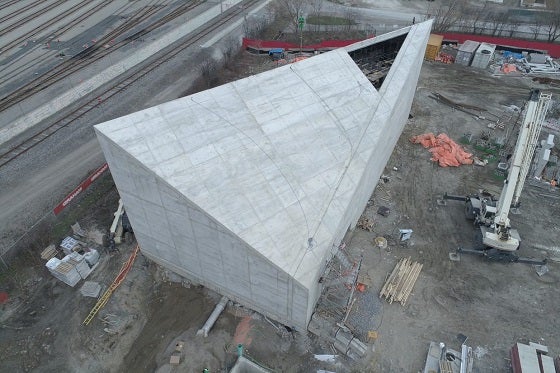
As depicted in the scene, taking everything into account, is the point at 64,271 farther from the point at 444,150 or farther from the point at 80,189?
the point at 444,150

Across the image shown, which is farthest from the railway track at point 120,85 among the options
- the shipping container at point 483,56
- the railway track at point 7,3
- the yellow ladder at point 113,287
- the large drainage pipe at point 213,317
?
the shipping container at point 483,56

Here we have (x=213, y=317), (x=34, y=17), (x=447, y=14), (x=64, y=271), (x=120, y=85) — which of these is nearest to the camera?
(x=213, y=317)

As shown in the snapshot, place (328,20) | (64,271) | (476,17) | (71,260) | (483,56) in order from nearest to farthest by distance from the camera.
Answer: (64,271) → (71,260) → (483,56) → (476,17) → (328,20)

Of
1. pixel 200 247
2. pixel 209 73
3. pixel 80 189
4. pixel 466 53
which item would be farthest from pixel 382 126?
pixel 466 53

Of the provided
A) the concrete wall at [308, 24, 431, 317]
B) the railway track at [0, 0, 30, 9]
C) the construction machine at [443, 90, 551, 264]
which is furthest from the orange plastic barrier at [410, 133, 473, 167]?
the railway track at [0, 0, 30, 9]

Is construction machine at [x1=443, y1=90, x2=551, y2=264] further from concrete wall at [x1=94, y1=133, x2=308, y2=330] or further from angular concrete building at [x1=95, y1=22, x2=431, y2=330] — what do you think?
concrete wall at [x1=94, y1=133, x2=308, y2=330]

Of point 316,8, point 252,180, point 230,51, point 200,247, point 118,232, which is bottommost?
point 118,232

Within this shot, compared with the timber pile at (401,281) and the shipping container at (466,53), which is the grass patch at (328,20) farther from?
the timber pile at (401,281)

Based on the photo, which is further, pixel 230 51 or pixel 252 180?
pixel 230 51

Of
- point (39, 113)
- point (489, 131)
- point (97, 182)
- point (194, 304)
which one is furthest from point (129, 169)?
point (489, 131)
